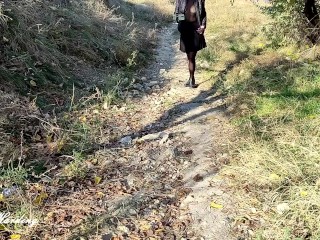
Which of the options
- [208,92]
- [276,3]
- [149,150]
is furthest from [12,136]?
[276,3]

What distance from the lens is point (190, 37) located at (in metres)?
6.45

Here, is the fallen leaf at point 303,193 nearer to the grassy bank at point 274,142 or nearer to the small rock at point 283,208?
the grassy bank at point 274,142

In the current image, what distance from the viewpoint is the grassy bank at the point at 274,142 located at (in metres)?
3.01

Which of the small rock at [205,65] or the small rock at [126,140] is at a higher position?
the small rock at [205,65]

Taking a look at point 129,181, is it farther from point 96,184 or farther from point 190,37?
point 190,37

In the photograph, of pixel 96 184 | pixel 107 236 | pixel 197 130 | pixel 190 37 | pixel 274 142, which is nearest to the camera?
pixel 107 236

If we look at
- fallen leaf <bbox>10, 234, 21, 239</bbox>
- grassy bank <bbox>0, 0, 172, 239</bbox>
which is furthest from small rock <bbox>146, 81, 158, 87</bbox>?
fallen leaf <bbox>10, 234, 21, 239</bbox>

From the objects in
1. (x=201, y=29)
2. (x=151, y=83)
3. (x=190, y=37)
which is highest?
(x=201, y=29)

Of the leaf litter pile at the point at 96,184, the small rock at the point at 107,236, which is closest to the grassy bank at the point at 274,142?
the leaf litter pile at the point at 96,184

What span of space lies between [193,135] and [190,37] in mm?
2365

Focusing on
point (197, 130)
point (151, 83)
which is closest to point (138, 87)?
point (151, 83)

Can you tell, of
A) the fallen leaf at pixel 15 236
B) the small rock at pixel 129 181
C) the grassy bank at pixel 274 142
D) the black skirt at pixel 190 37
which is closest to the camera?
the fallen leaf at pixel 15 236

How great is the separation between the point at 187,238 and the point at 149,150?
1524 millimetres

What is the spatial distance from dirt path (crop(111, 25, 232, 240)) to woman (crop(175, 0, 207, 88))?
0.68 metres
